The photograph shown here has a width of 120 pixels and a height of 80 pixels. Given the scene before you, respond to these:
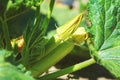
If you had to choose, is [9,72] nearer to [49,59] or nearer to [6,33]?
[6,33]

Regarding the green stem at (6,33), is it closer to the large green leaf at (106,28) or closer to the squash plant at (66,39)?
the squash plant at (66,39)

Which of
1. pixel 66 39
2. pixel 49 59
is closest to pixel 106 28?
pixel 66 39

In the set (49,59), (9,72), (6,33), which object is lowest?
(9,72)

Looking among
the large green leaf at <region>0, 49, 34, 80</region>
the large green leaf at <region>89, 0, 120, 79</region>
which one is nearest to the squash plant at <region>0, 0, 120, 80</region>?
the large green leaf at <region>89, 0, 120, 79</region>

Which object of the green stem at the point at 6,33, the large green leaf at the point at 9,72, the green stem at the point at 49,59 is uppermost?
the green stem at the point at 6,33

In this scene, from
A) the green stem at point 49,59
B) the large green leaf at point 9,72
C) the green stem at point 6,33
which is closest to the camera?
the large green leaf at point 9,72

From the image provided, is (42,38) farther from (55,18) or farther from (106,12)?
(55,18)

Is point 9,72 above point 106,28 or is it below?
below

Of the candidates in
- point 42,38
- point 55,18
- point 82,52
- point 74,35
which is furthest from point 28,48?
point 55,18

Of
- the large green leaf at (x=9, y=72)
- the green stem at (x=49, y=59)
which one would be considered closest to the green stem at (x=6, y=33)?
the green stem at (x=49, y=59)
